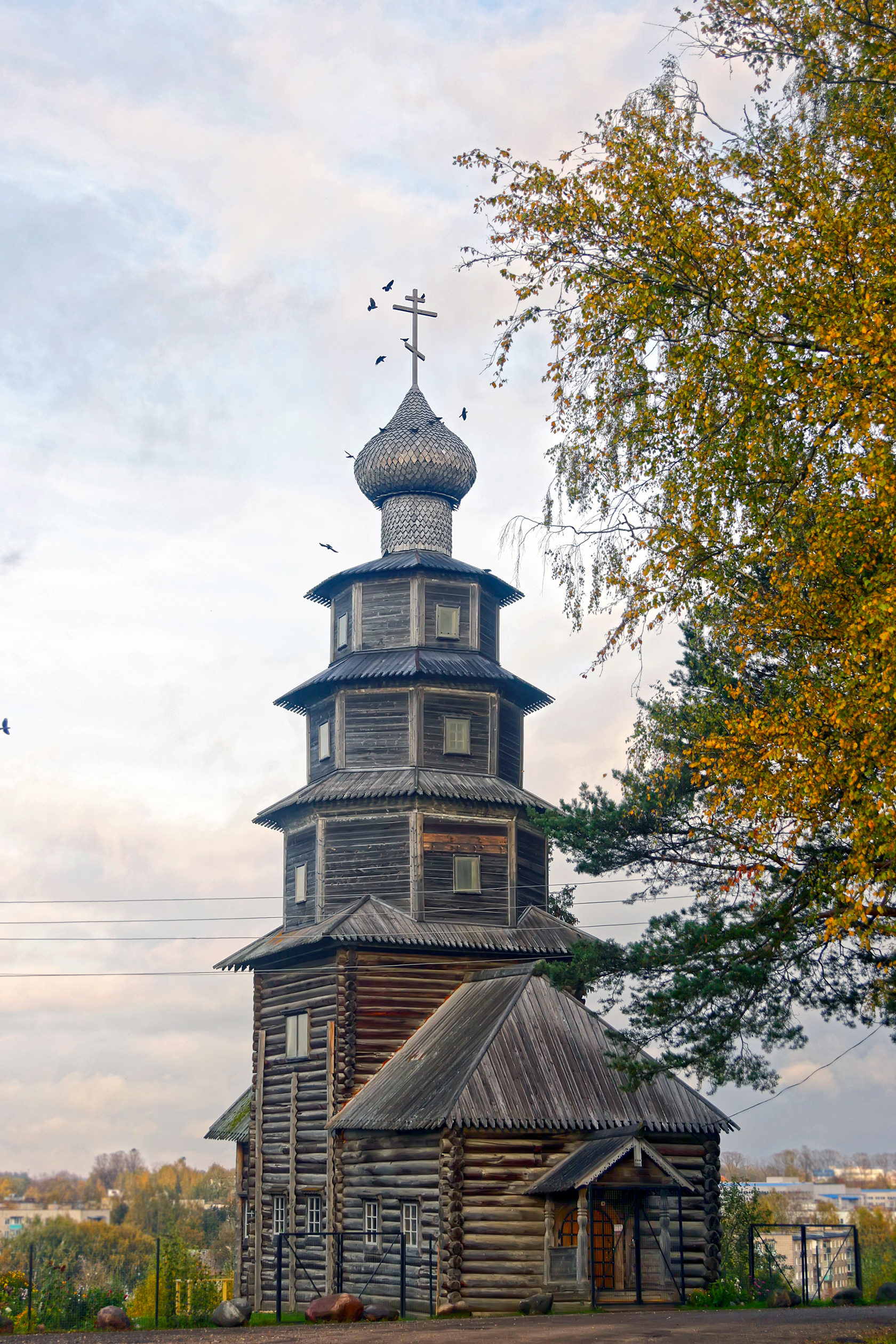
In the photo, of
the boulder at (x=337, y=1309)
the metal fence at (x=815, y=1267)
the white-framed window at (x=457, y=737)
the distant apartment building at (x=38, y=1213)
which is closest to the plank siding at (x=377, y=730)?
the white-framed window at (x=457, y=737)

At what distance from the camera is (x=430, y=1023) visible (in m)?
32.5

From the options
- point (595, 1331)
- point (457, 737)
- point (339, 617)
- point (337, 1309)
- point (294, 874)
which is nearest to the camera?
point (595, 1331)

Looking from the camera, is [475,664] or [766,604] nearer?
[766,604]

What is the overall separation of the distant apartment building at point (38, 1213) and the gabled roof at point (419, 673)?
10758 centimetres

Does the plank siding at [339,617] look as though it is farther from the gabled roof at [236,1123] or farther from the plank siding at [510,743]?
Result: the gabled roof at [236,1123]

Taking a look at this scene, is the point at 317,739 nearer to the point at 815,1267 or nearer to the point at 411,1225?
the point at 411,1225

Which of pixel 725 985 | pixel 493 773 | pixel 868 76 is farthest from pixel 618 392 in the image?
pixel 493 773

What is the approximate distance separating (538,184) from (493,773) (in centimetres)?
2026

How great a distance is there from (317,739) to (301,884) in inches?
158

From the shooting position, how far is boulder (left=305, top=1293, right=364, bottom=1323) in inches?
963

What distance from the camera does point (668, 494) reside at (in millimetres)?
17141

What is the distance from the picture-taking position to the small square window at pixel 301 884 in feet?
115

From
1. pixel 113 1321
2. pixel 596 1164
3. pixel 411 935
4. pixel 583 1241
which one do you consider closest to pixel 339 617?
pixel 411 935

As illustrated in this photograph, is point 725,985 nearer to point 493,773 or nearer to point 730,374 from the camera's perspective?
point 730,374
